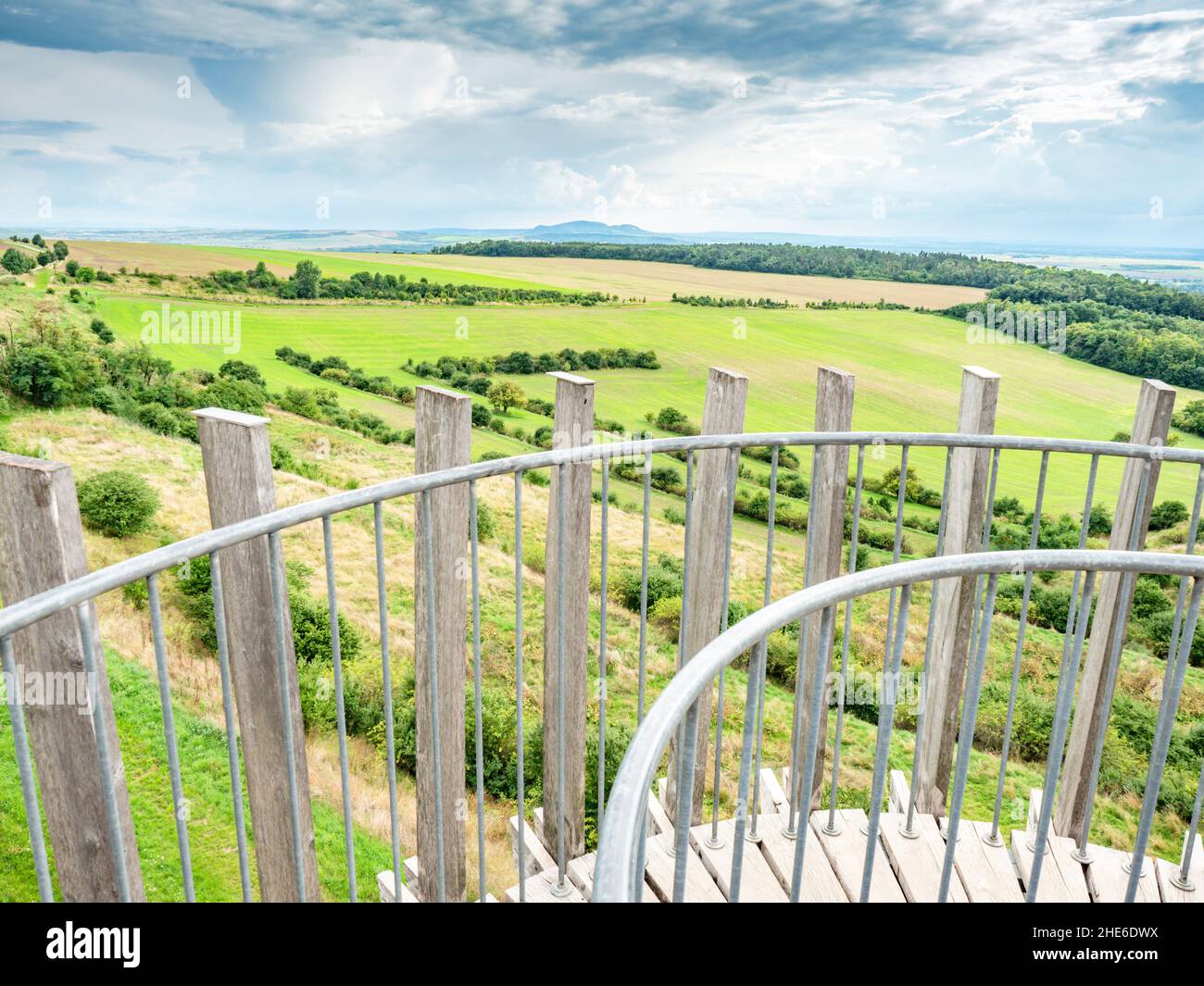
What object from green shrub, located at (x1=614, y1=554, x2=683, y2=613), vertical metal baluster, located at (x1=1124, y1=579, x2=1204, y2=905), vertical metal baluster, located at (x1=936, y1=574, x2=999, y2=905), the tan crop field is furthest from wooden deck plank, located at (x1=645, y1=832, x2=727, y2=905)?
the tan crop field

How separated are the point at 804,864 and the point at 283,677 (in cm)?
201

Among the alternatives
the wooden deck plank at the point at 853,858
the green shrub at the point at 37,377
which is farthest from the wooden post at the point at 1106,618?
the green shrub at the point at 37,377

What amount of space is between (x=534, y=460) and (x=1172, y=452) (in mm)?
2292

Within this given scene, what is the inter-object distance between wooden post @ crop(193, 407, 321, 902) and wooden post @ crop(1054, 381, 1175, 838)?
2.83 metres

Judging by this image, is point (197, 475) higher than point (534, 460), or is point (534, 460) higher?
point (534, 460)

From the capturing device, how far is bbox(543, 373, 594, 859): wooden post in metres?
2.85

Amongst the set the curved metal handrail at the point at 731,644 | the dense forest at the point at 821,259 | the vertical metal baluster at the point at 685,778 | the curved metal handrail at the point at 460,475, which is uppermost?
the dense forest at the point at 821,259

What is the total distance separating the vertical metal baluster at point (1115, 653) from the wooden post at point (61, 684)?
117 inches

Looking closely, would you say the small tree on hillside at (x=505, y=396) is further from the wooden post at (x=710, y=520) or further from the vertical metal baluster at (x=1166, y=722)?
the vertical metal baluster at (x=1166, y=722)

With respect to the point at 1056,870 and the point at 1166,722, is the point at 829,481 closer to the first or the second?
the point at 1166,722

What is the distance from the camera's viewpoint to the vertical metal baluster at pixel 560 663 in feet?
9.17

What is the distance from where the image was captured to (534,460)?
2479 mm
